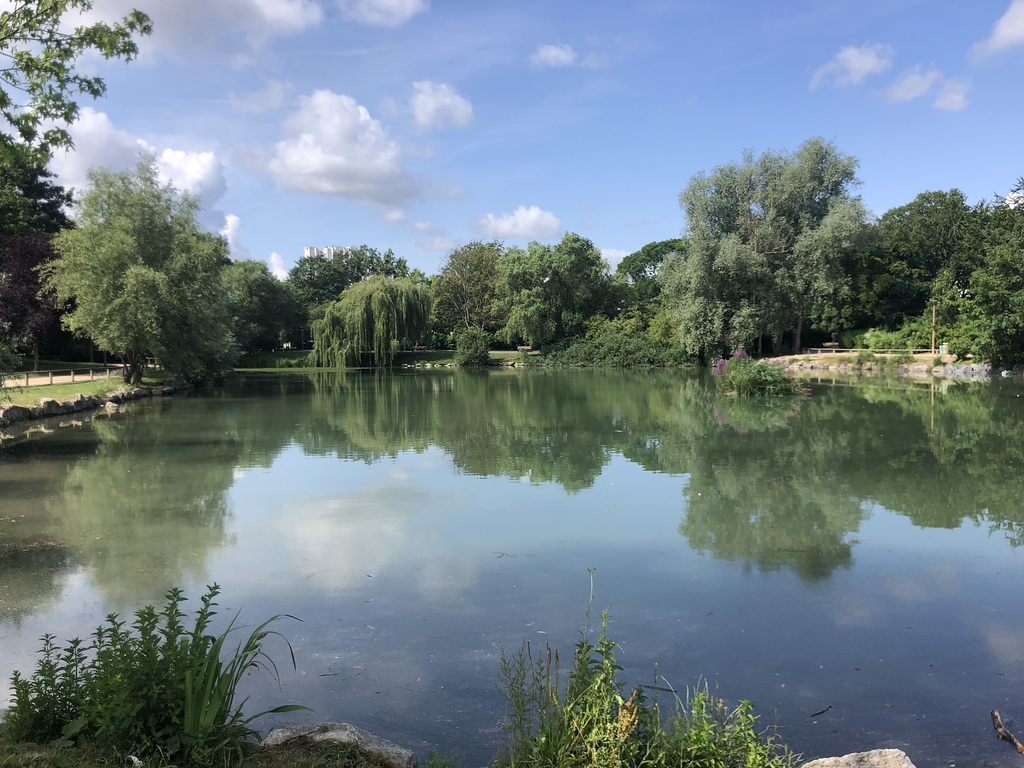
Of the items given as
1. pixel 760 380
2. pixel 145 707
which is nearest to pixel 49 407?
pixel 145 707

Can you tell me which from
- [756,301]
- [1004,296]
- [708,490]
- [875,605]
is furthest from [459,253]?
[875,605]

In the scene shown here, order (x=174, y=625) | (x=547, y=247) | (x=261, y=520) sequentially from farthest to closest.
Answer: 1. (x=547, y=247)
2. (x=261, y=520)
3. (x=174, y=625)

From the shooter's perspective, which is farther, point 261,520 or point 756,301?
point 756,301

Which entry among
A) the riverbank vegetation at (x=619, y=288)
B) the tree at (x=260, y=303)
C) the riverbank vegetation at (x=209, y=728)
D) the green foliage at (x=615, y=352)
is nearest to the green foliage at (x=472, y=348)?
the riverbank vegetation at (x=619, y=288)

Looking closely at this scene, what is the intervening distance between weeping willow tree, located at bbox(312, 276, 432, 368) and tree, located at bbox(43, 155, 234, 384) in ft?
46.7

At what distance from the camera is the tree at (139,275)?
78.6 ft

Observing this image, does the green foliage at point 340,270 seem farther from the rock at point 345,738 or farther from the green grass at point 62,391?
the rock at point 345,738

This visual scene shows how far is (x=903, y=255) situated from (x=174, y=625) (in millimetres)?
48598

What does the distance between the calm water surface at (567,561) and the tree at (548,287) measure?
36.5 m

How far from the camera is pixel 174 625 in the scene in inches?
123

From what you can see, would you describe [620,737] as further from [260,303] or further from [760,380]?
[260,303]

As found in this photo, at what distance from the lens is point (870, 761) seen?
279 cm

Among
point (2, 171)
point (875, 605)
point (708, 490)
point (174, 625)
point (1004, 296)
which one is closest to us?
point (174, 625)

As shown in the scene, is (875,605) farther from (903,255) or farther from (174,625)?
(903,255)
